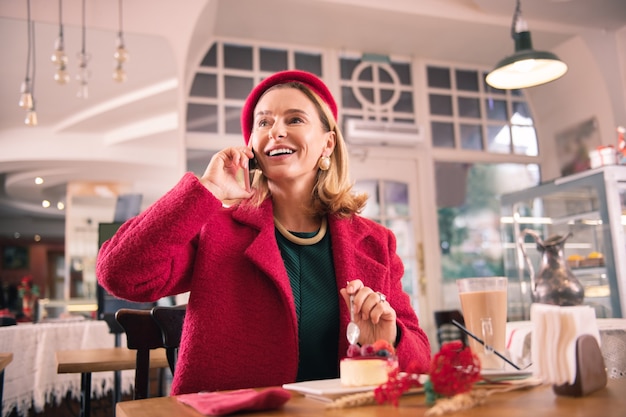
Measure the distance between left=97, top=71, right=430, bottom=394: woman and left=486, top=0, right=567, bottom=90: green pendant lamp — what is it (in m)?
2.31

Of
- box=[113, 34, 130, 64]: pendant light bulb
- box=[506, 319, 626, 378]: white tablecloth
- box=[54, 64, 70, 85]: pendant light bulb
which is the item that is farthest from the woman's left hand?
box=[54, 64, 70, 85]: pendant light bulb

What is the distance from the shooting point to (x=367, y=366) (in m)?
0.89

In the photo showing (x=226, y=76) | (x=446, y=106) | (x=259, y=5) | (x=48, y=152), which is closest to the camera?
(x=48, y=152)

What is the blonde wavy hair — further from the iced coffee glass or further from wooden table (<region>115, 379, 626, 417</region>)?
wooden table (<region>115, 379, 626, 417</region>)

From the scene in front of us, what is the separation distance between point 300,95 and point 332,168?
258 millimetres

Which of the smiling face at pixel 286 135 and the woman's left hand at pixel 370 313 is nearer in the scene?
the woman's left hand at pixel 370 313

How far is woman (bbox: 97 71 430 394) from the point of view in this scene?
1242 millimetres

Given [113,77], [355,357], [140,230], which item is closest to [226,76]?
[113,77]

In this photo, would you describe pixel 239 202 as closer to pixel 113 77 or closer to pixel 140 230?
pixel 140 230

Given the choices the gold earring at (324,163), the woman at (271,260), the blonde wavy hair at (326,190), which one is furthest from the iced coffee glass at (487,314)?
the gold earring at (324,163)

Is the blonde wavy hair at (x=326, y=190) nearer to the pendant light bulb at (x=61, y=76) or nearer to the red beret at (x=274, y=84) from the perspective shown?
the red beret at (x=274, y=84)

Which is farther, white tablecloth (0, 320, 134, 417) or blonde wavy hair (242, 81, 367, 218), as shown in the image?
white tablecloth (0, 320, 134, 417)

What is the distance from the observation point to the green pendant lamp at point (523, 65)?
11.6 ft

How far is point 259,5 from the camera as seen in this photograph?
4484 mm
